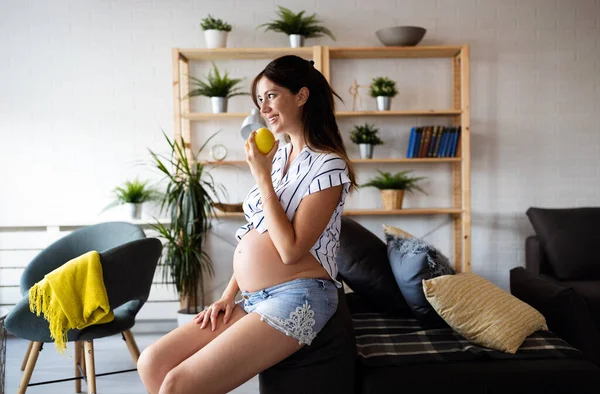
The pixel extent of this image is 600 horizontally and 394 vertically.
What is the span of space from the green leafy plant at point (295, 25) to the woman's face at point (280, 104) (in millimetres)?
2390

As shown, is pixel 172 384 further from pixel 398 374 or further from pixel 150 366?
pixel 398 374

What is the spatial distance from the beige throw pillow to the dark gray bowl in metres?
2.24

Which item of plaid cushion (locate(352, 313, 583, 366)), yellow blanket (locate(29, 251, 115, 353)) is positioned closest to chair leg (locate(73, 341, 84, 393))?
yellow blanket (locate(29, 251, 115, 353))

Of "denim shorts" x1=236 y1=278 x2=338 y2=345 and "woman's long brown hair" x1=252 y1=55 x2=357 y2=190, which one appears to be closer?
"denim shorts" x1=236 y1=278 x2=338 y2=345

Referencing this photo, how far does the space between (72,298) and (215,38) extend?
85.9 inches

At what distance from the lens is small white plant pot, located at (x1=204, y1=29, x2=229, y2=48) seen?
4223 mm

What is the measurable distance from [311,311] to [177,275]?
2285 mm

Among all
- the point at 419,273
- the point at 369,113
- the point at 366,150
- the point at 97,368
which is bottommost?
the point at 97,368

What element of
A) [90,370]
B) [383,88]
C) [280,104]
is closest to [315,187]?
[280,104]

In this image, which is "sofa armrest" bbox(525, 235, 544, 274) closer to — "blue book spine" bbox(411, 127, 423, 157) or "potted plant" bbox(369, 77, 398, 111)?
"blue book spine" bbox(411, 127, 423, 157)

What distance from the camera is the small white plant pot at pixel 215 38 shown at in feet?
13.9

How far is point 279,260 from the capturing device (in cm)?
179

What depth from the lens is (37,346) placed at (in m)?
2.82

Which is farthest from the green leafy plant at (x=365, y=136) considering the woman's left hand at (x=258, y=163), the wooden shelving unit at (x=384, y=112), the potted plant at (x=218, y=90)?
the woman's left hand at (x=258, y=163)
